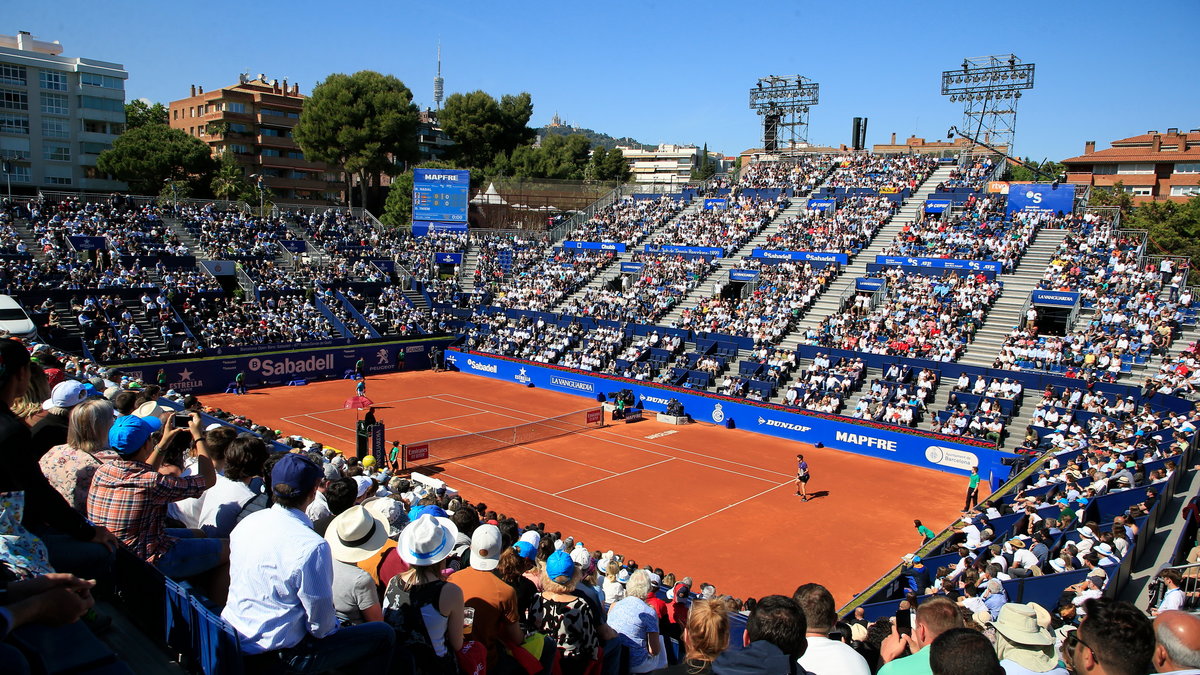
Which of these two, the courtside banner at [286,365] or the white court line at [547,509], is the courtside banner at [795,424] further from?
the white court line at [547,509]

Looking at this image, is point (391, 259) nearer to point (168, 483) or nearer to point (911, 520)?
point (911, 520)

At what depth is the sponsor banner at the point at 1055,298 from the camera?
32.1 metres

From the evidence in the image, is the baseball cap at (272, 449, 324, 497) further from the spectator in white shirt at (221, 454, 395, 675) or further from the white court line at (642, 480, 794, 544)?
the white court line at (642, 480, 794, 544)

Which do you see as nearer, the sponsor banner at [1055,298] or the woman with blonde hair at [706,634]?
the woman with blonde hair at [706,634]

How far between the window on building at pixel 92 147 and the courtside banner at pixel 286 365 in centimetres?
4000

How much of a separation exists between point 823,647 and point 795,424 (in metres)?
26.0

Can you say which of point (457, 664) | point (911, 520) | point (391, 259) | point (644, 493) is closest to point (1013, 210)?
point (911, 520)

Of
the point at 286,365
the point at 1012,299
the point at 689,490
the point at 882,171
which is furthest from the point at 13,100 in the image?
the point at 1012,299

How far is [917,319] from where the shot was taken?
112ft

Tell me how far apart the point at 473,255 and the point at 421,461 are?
1261 inches

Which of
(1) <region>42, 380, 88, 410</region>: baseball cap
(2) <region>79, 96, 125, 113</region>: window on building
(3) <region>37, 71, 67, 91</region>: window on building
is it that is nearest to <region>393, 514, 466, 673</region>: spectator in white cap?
(1) <region>42, 380, 88, 410</region>: baseball cap

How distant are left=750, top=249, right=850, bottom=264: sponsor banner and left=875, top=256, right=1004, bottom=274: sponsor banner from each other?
192cm

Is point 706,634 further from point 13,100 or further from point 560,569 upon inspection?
point 13,100

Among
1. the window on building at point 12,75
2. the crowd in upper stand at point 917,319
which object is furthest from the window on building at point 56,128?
the crowd in upper stand at point 917,319
